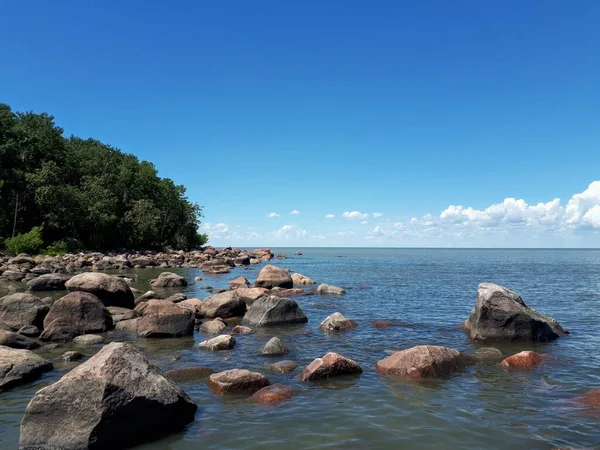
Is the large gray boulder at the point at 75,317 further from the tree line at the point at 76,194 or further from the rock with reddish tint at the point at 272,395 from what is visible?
the tree line at the point at 76,194

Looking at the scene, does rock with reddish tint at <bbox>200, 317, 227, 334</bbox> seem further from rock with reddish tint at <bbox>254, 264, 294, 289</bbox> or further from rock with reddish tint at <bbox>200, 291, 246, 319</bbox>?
rock with reddish tint at <bbox>254, 264, 294, 289</bbox>

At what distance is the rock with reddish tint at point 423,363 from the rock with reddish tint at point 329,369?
3.02ft

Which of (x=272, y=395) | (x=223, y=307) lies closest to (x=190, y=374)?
(x=272, y=395)

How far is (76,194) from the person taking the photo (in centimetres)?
6594

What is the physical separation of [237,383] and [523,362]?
8.63m

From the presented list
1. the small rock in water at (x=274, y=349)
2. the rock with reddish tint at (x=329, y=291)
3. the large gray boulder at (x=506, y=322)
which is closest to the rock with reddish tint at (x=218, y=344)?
the small rock in water at (x=274, y=349)

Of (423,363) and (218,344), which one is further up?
(423,363)

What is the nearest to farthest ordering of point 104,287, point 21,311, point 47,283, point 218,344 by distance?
1. point 218,344
2. point 21,311
3. point 104,287
4. point 47,283

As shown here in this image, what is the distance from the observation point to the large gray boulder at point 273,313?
65.6ft

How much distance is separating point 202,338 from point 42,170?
56763 millimetres

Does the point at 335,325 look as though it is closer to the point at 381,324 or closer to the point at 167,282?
the point at 381,324

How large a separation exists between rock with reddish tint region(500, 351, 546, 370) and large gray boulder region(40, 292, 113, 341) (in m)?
15.2

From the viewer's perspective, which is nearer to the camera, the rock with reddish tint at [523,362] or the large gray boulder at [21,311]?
the rock with reddish tint at [523,362]

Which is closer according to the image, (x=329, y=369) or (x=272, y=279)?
(x=329, y=369)
